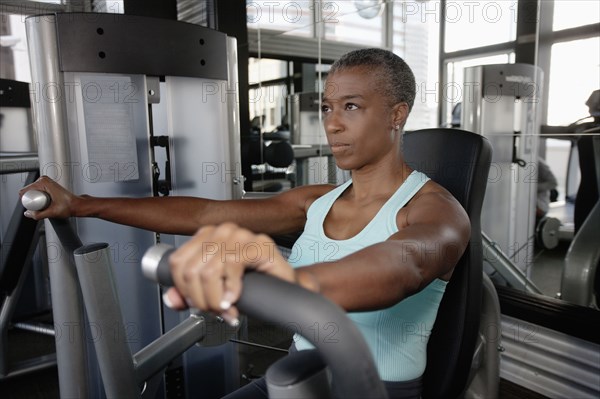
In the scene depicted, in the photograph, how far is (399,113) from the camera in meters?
1.24

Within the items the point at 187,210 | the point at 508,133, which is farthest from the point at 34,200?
the point at 508,133

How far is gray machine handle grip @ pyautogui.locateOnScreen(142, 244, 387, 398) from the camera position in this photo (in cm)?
45

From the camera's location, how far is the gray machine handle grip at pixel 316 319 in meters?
0.45

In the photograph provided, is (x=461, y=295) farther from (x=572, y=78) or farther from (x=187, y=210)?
(x=572, y=78)

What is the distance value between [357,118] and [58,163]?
2.83ft

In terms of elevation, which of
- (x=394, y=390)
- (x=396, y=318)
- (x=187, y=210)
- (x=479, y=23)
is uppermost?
(x=479, y=23)

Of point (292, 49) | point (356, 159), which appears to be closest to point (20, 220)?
point (356, 159)

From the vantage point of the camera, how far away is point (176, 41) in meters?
1.52

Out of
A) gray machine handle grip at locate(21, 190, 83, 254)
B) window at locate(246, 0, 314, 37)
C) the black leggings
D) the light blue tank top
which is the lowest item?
the black leggings

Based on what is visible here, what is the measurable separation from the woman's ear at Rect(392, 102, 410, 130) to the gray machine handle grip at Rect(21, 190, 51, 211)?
86cm

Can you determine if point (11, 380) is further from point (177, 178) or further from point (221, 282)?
point (221, 282)

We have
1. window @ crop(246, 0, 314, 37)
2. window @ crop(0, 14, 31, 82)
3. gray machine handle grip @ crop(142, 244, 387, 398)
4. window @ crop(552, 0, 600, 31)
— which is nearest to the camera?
gray machine handle grip @ crop(142, 244, 387, 398)

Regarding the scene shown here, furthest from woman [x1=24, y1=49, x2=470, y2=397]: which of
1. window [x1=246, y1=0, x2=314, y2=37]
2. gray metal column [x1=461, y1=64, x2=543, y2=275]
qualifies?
window [x1=246, y1=0, x2=314, y2=37]

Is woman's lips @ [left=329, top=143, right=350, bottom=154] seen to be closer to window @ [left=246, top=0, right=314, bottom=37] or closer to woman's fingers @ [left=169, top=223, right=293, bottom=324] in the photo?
woman's fingers @ [left=169, top=223, right=293, bottom=324]
